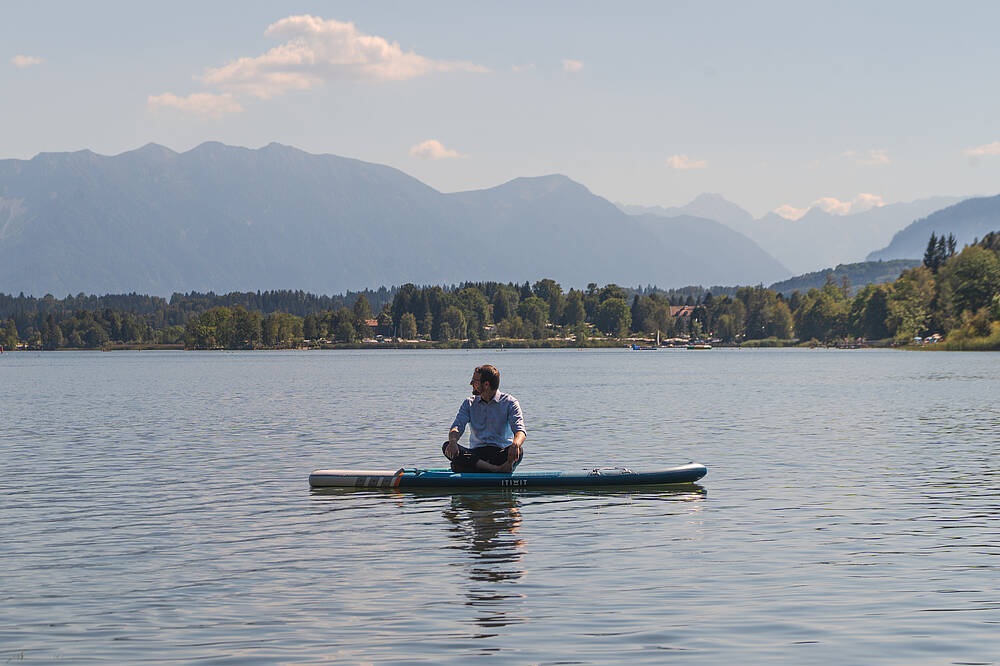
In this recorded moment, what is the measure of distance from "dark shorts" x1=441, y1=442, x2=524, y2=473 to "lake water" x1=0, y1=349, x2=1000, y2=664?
94 cm

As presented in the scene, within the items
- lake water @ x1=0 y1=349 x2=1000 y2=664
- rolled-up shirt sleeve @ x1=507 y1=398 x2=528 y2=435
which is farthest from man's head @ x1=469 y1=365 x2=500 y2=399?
lake water @ x1=0 y1=349 x2=1000 y2=664

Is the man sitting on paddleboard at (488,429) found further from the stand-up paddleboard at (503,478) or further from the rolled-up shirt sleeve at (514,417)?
the stand-up paddleboard at (503,478)

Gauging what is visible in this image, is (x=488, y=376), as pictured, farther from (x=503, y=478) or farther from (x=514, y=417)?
(x=503, y=478)

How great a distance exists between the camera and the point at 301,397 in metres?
95.0

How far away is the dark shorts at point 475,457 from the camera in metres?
29.4

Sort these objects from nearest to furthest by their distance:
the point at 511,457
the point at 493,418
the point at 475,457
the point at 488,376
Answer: the point at 488,376 → the point at 493,418 → the point at 511,457 → the point at 475,457

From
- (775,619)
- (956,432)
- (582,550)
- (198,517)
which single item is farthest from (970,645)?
(956,432)

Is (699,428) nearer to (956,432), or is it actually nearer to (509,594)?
(956,432)

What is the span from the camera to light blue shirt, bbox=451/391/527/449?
28.2 metres

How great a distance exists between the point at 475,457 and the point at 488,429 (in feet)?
3.55

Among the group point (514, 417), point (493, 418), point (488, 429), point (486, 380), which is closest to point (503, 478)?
point (488, 429)

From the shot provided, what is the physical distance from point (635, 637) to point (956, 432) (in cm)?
4172

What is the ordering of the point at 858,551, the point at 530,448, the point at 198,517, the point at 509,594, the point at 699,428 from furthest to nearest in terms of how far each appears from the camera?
1. the point at 699,428
2. the point at 530,448
3. the point at 198,517
4. the point at 858,551
5. the point at 509,594

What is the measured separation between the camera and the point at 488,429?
29078mm
